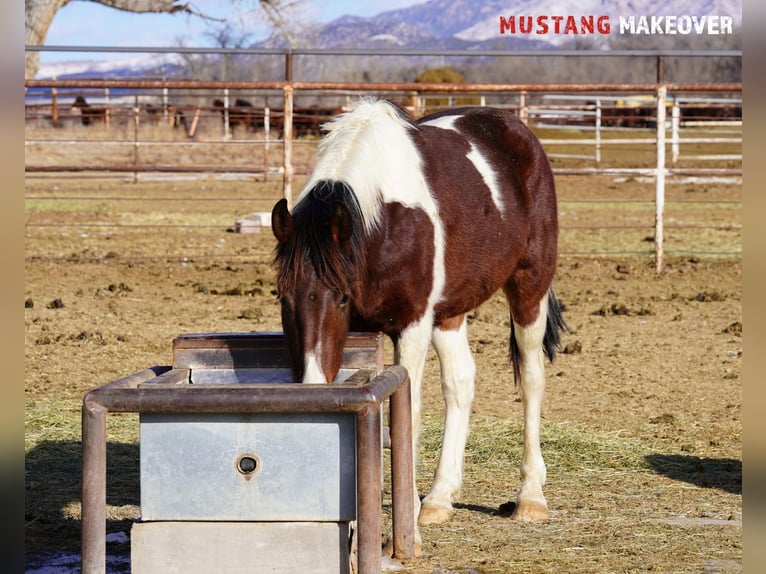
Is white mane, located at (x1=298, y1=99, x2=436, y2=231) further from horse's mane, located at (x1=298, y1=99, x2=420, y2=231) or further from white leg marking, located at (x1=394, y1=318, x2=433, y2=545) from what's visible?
white leg marking, located at (x1=394, y1=318, x2=433, y2=545)

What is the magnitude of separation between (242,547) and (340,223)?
1.15 meters

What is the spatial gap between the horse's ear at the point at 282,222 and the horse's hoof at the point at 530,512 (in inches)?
66.1

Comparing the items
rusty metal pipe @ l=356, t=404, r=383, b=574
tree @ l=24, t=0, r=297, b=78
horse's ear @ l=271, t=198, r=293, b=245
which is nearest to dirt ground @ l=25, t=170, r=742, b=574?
rusty metal pipe @ l=356, t=404, r=383, b=574

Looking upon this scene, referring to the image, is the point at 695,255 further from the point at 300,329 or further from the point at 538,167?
the point at 300,329

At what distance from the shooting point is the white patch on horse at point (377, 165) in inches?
155

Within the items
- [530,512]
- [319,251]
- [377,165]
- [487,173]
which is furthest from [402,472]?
[487,173]

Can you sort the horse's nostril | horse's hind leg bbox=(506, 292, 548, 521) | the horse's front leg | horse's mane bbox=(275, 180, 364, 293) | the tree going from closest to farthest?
the horse's nostril < horse's mane bbox=(275, 180, 364, 293) < the horse's front leg < horse's hind leg bbox=(506, 292, 548, 521) < the tree

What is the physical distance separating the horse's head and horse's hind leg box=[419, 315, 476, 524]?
46.6 inches

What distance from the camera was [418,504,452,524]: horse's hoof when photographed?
445 cm

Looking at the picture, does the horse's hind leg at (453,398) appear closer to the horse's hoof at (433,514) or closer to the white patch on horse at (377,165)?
the horse's hoof at (433,514)

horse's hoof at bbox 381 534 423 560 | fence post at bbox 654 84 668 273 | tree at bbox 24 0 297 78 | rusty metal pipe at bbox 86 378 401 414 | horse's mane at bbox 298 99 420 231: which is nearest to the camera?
rusty metal pipe at bbox 86 378 401 414

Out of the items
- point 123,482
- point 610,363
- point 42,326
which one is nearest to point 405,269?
point 123,482

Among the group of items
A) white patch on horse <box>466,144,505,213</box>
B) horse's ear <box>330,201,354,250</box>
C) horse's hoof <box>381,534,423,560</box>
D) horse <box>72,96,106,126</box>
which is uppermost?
horse <box>72,96,106,126</box>

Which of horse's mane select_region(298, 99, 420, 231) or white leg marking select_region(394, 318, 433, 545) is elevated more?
horse's mane select_region(298, 99, 420, 231)
